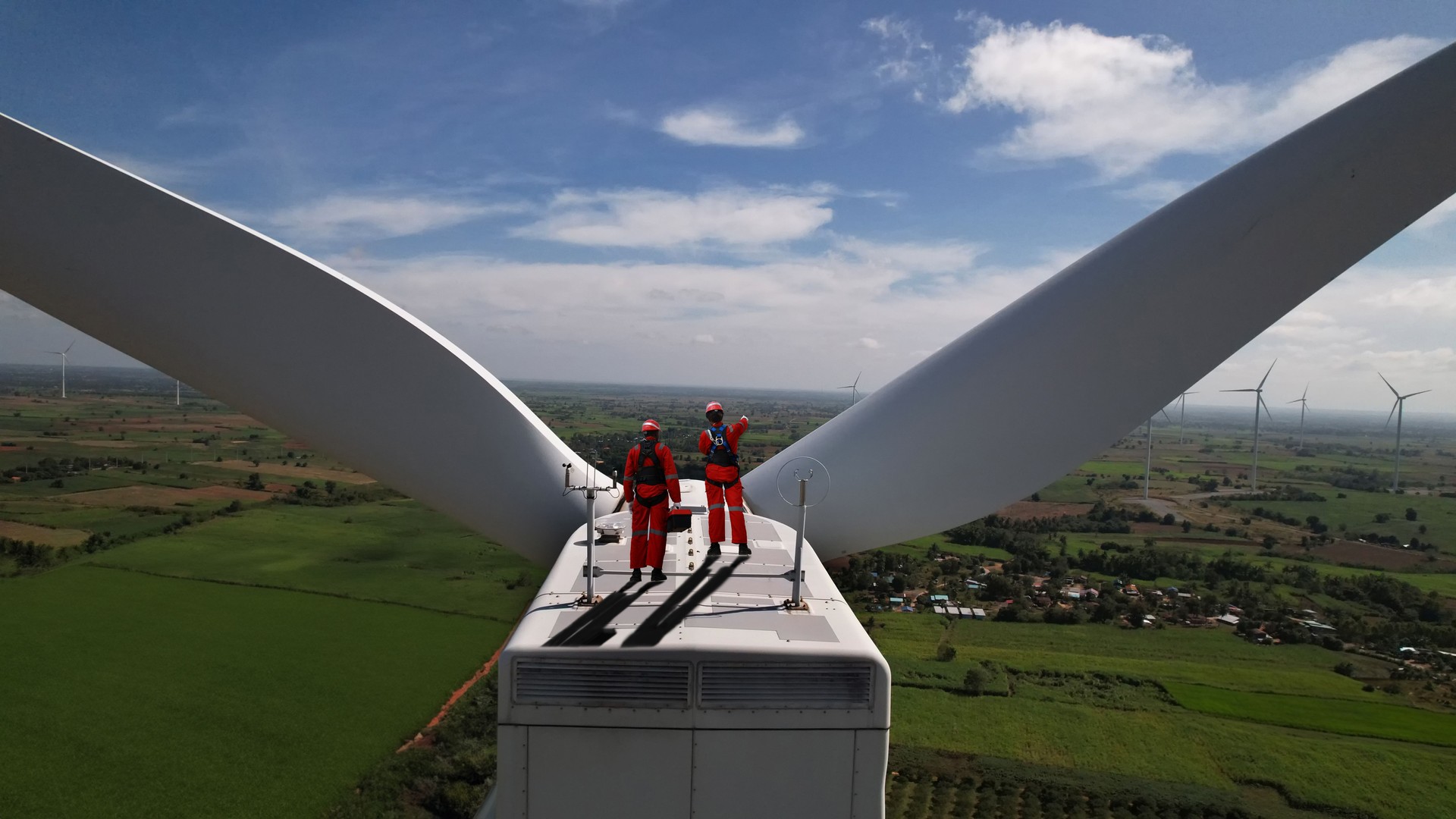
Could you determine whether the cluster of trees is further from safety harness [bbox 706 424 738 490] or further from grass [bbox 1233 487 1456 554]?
grass [bbox 1233 487 1456 554]

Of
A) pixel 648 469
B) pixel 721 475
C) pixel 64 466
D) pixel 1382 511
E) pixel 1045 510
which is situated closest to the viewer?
pixel 648 469

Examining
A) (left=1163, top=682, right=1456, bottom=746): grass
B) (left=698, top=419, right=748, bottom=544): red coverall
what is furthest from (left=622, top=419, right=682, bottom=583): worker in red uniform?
(left=1163, top=682, right=1456, bottom=746): grass

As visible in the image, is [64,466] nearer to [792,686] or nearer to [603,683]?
[603,683]

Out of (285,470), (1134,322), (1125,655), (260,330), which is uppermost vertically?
(1134,322)

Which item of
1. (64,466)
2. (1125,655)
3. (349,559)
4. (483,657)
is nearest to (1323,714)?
(1125,655)

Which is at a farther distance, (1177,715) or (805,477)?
(1177,715)

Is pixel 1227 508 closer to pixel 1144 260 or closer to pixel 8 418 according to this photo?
pixel 1144 260
